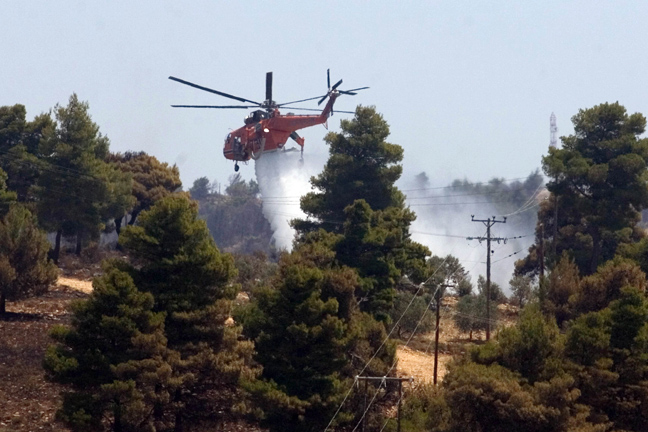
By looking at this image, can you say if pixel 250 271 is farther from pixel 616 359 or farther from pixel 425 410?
pixel 616 359

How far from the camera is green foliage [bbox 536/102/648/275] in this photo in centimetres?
6175

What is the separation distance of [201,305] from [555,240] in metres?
30.9

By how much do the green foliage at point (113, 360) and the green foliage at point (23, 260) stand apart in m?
13.5

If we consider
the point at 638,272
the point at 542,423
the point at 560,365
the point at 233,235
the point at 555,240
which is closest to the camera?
the point at 542,423

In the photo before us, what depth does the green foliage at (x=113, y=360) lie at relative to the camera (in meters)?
34.7

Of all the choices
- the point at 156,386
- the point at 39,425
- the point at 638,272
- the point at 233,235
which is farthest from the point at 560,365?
the point at 233,235

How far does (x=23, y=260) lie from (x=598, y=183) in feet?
115

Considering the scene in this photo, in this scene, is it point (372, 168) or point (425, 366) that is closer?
point (425, 366)

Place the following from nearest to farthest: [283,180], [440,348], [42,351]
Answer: [42,351] → [440,348] → [283,180]

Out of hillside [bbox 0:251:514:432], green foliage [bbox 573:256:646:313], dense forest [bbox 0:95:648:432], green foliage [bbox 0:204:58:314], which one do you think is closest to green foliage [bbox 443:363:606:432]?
dense forest [bbox 0:95:648:432]

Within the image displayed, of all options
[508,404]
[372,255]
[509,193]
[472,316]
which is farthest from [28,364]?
[509,193]

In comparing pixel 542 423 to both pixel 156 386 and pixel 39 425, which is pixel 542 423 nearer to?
pixel 156 386

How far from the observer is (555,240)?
62531 millimetres

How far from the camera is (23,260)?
4931 cm
